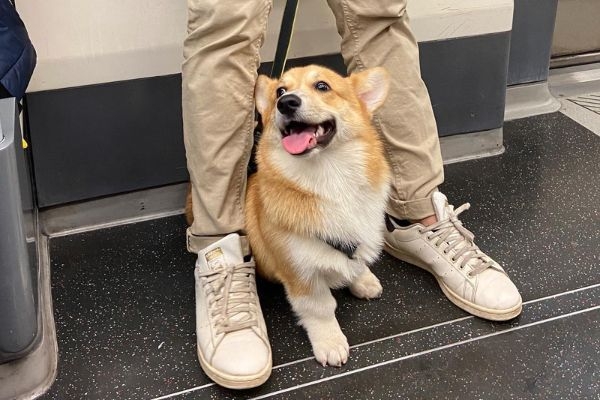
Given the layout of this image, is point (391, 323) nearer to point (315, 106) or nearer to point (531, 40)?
point (315, 106)

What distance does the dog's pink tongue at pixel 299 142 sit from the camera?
1027 millimetres

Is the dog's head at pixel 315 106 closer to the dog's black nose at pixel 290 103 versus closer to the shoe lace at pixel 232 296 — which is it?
the dog's black nose at pixel 290 103

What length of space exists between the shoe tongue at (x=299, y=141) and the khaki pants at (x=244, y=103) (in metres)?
0.15

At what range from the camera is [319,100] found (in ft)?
3.43

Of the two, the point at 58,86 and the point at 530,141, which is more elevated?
the point at 58,86

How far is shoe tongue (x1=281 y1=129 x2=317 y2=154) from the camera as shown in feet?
3.37

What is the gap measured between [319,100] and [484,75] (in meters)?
0.85

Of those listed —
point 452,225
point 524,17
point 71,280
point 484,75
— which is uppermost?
point 524,17

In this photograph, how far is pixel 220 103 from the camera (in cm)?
114

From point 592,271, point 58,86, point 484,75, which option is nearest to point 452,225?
point 592,271

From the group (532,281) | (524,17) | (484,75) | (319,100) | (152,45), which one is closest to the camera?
(319,100)

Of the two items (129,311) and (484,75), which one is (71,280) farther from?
(484,75)

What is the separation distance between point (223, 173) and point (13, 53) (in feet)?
1.37

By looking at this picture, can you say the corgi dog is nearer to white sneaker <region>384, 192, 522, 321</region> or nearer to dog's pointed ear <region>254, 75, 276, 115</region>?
dog's pointed ear <region>254, 75, 276, 115</region>
